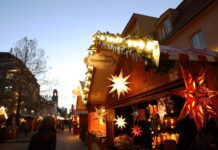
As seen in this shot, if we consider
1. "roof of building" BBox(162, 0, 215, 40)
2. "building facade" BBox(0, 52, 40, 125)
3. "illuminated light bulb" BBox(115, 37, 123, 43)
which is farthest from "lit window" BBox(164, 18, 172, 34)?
"building facade" BBox(0, 52, 40, 125)

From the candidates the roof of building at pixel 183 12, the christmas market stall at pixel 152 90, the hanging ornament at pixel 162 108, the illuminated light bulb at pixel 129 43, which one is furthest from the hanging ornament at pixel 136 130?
the roof of building at pixel 183 12

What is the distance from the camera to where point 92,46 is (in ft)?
23.8

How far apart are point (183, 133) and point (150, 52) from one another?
448 centimetres

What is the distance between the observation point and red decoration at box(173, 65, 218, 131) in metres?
3.44

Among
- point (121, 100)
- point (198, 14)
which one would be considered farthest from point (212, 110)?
point (198, 14)

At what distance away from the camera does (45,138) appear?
4145 millimetres

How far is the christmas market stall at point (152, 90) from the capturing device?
3563mm

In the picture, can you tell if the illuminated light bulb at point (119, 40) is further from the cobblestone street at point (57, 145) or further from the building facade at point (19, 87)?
the building facade at point (19, 87)

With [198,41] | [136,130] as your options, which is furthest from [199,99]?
[198,41]

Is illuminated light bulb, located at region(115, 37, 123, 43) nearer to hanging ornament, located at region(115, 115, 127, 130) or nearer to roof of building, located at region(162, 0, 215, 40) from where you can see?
hanging ornament, located at region(115, 115, 127, 130)

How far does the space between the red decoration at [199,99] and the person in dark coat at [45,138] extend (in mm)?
2833

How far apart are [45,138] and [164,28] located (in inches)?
456

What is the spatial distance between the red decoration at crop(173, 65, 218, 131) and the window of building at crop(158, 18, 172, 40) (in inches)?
381

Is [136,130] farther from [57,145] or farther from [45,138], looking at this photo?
[57,145]
